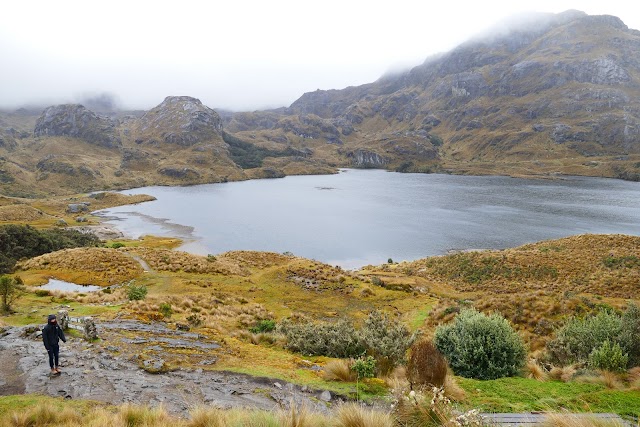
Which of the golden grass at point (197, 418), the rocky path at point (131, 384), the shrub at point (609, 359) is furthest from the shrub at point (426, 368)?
the shrub at point (609, 359)

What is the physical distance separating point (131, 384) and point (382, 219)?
87926 millimetres

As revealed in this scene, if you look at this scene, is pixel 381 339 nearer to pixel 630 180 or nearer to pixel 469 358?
pixel 469 358

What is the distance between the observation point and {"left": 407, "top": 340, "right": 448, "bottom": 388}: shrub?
25.6 ft

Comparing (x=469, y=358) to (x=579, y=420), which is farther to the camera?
(x=469, y=358)

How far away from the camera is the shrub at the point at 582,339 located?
1144 centimetres

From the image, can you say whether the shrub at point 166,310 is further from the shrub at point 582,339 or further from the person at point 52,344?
the shrub at point 582,339

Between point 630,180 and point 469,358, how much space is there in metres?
214

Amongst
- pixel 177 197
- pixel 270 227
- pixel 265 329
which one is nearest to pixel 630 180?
pixel 270 227

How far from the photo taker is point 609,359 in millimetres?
9742

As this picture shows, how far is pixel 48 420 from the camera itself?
725 centimetres

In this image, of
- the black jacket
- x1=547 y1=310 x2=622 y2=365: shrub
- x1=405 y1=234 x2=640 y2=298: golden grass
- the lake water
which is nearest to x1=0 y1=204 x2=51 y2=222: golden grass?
the lake water

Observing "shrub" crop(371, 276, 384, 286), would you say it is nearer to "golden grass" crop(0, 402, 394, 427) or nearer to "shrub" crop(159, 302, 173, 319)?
"shrub" crop(159, 302, 173, 319)

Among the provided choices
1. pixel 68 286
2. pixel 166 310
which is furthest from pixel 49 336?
pixel 68 286

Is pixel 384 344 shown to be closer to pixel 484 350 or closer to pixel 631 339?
pixel 484 350
